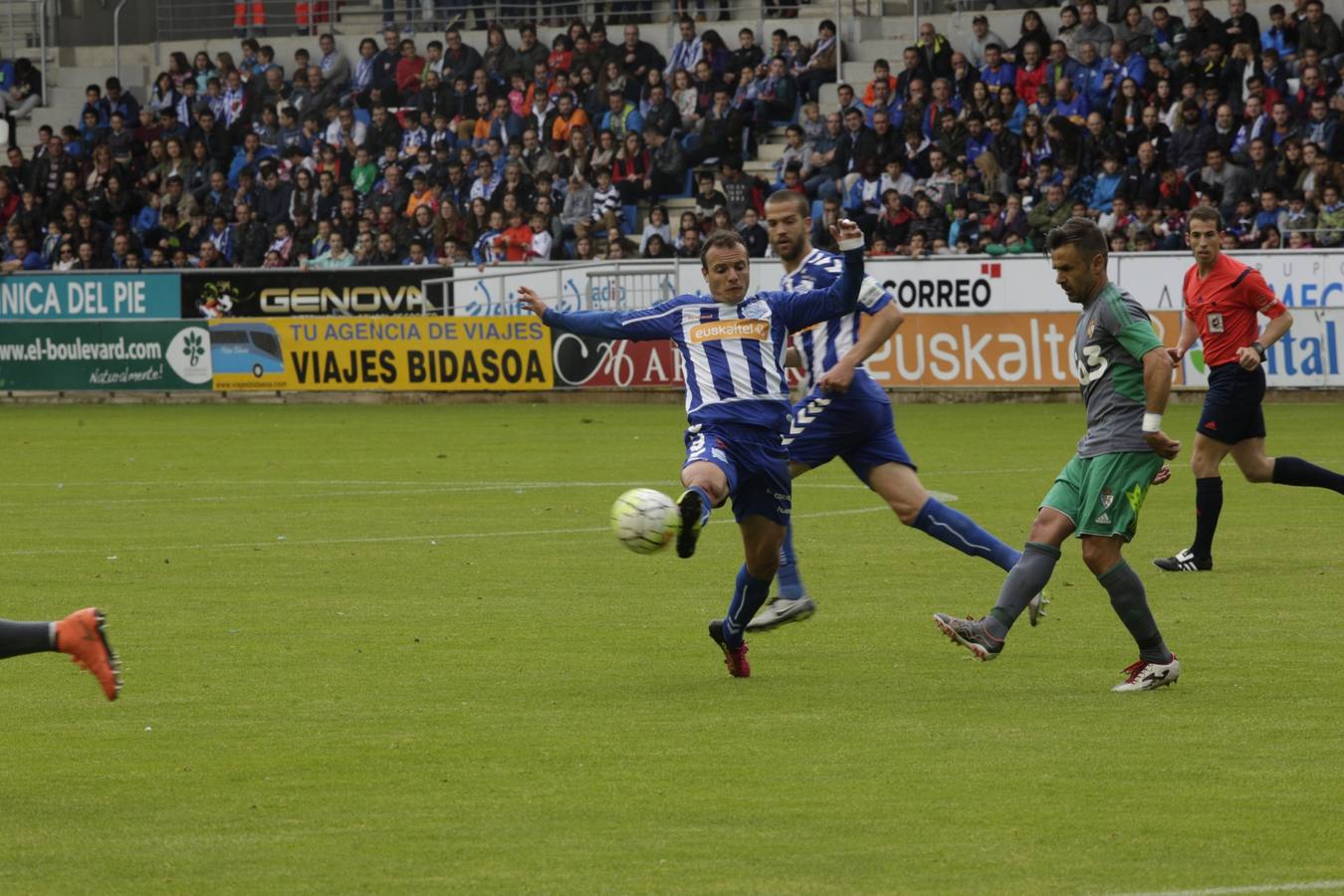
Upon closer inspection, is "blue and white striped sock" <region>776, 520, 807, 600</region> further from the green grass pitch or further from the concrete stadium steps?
the concrete stadium steps

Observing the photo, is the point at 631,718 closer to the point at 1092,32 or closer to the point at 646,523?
the point at 646,523

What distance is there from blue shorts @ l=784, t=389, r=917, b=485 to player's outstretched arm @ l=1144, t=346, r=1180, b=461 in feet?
7.46

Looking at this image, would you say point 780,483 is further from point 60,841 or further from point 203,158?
point 203,158

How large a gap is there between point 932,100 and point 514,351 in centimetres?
750

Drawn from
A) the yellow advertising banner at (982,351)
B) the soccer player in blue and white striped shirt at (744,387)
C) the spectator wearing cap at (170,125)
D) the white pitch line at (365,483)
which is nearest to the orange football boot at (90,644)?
the soccer player in blue and white striped shirt at (744,387)

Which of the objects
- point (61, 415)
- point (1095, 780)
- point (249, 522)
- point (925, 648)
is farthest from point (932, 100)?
point (1095, 780)

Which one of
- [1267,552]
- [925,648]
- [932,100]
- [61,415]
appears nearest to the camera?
[925,648]

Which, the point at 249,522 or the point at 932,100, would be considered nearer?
the point at 249,522

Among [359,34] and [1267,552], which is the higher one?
[359,34]

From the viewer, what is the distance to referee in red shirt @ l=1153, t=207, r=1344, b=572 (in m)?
12.4

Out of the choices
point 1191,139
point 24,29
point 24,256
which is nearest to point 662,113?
point 1191,139

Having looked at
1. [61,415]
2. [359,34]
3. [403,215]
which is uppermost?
[359,34]

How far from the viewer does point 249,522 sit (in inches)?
601

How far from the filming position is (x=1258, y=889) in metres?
5.18
